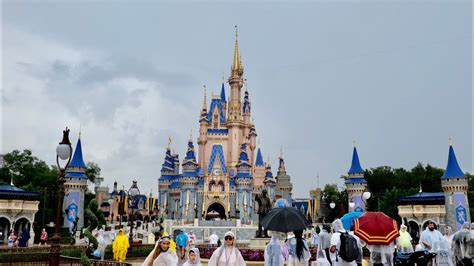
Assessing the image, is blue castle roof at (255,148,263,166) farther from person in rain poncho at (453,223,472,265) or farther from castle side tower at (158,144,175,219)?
person in rain poncho at (453,223,472,265)

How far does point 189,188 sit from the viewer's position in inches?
2317

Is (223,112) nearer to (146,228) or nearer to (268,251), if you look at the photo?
(146,228)

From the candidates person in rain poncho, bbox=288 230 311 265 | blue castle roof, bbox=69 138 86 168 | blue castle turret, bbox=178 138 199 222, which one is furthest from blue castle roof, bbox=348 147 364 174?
person in rain poncho, bbox=288 230 311 265

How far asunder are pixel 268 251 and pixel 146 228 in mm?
41637

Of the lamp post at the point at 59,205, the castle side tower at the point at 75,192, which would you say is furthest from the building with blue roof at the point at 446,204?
the lamp post at the point at 59,205

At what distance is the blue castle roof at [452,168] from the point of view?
41969 mm

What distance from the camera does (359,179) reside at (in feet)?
A: 178

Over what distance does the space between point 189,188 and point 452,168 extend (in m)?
33.3

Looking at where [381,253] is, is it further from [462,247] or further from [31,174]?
[31,174]

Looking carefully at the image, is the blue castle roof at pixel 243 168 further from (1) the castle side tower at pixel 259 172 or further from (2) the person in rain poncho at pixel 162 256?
(2) the person in rain poncho at pixel 162 256

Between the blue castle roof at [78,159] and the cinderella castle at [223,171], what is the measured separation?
585 inches

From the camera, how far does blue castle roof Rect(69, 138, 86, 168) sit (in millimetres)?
48812

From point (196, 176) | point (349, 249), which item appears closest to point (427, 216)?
point (196, 176)

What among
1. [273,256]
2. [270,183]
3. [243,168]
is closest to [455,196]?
[243,168]
